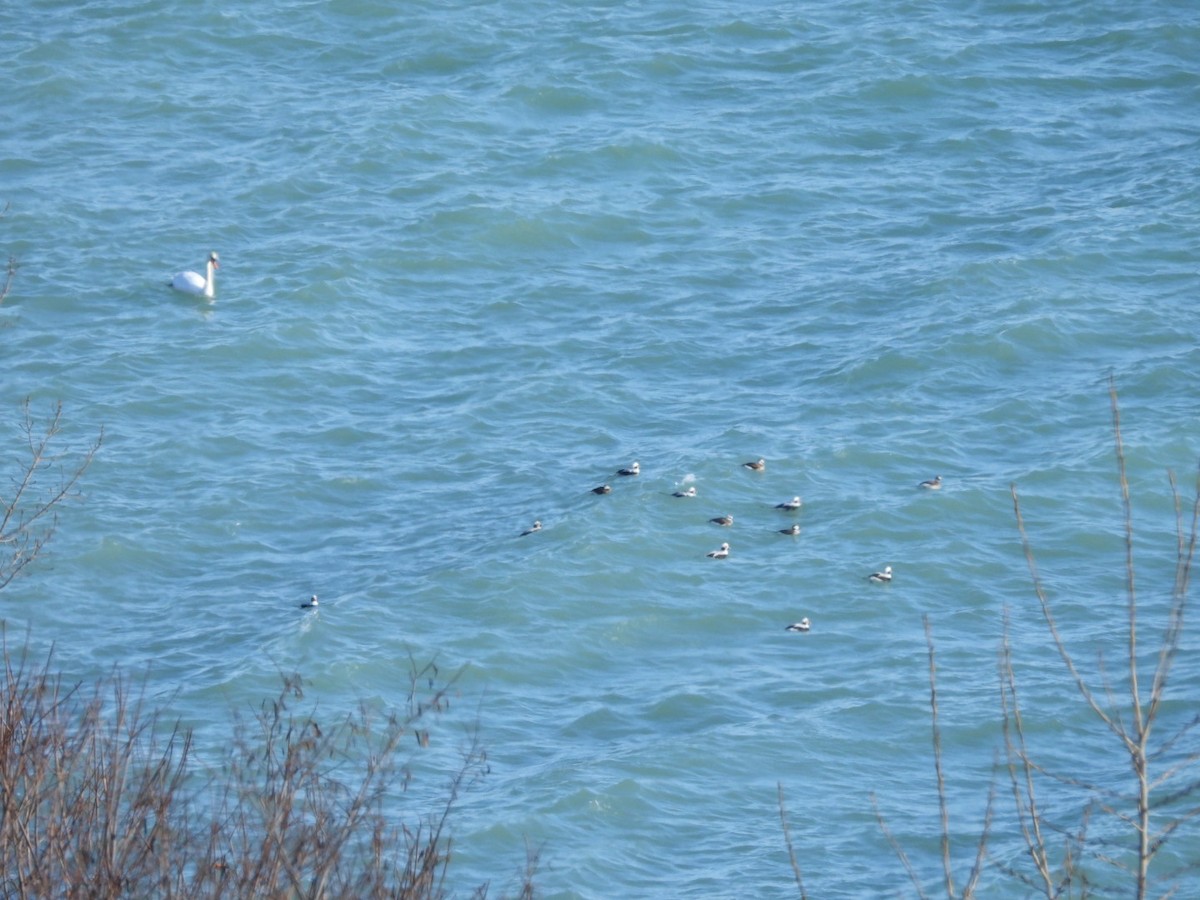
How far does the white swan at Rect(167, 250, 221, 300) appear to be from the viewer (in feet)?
102

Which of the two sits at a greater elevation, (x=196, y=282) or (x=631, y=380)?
(x=196, y=282)

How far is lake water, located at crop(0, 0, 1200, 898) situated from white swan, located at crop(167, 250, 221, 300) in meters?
0.26

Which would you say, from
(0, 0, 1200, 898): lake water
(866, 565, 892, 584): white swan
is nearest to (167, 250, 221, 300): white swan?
(0, 0, 1200, 898): lake water

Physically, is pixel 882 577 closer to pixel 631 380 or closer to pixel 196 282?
pixel 631 380

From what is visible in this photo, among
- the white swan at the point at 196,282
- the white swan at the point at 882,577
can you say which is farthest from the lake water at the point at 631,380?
the white swan at the point at 196,282

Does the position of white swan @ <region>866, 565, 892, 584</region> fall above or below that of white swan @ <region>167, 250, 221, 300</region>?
below

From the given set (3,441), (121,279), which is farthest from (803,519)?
(121,279)

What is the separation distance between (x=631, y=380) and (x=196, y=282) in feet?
27.0

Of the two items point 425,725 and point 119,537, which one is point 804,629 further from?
point 119,537

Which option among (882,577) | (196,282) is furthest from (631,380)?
(196,282)

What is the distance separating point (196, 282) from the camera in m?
31.1

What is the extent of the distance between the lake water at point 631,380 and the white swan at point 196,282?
26 centimetres

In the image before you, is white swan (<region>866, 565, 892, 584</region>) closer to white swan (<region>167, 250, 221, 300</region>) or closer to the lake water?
the lake water

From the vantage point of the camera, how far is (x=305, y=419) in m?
27.9
